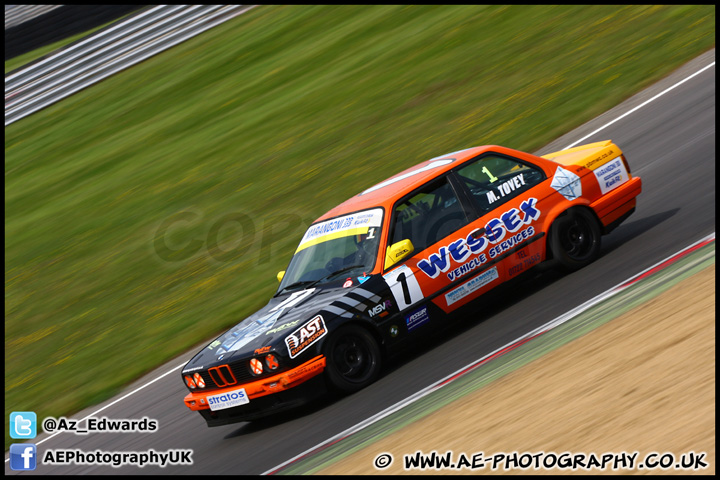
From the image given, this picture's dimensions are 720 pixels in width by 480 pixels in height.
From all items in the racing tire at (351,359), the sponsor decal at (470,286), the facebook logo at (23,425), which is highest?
the sponsor decal at (470,286)

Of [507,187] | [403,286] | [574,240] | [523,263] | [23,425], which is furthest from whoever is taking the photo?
[23,425]

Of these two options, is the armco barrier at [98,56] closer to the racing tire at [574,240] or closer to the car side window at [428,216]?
the car side window at [428,216]

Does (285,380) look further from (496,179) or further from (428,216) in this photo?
(496,179)

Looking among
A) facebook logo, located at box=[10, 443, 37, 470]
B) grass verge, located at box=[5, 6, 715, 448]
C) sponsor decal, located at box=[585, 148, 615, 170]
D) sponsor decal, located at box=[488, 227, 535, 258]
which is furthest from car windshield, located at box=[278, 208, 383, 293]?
facebook logo, located at box=[10, 443, 37, 470]

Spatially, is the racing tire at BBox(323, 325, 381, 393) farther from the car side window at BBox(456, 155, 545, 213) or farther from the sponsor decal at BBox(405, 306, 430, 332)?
the car side window at BBox(456, 155, 545, 213)

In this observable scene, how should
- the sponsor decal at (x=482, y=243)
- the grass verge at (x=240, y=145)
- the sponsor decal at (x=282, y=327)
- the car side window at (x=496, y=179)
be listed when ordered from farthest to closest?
the grass verge at (x=240, y=145), the car side window at (x=496, y=179), the sponsor decal at (x=482, y=243), the sponsor decal at (x=282, y=327)

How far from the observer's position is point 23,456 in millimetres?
7926

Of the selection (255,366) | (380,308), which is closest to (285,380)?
(255,366)

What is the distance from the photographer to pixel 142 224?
47.0 feet

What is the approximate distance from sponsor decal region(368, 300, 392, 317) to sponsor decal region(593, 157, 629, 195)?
269 cm

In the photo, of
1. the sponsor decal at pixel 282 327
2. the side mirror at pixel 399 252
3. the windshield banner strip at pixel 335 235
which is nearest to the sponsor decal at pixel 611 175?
the side mirror at pixel 399 252

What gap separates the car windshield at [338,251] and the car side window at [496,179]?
955 millimetres

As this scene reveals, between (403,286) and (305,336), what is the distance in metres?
1.02

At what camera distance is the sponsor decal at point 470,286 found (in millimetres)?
7324
